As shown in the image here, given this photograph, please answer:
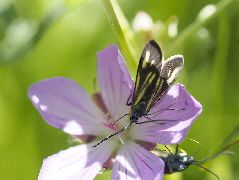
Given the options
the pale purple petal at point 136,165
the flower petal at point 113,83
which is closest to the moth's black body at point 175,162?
A: the pale purple petal at point 136,165

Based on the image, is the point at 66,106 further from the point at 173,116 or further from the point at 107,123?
the point at 173,116

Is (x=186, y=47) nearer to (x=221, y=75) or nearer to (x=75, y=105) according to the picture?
(x=221, y=75)

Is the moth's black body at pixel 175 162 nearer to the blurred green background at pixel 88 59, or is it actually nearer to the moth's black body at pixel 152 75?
the moth's black body at pixel 152 75

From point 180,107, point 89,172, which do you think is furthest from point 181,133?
point 89,172

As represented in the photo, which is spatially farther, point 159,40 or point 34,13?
point 34,13

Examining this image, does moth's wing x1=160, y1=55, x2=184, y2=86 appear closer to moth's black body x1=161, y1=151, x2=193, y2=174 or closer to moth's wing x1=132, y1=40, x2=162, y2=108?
moth's wing x1=132, y1=40, x2=162, y2=108

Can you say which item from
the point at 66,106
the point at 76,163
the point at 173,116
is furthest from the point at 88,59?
the point at 173,116

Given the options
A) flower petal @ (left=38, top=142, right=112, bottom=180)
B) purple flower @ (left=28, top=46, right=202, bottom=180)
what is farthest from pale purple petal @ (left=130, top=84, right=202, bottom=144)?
flower petal @ (left=38, top=142, right=112, bottom=180)
